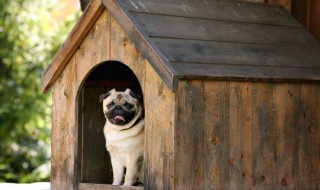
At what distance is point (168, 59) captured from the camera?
590 cm

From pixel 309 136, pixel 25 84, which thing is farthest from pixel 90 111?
pixel 25 84

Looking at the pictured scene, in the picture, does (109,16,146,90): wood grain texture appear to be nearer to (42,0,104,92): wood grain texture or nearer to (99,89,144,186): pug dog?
(42,0,104,92): wood grain texture

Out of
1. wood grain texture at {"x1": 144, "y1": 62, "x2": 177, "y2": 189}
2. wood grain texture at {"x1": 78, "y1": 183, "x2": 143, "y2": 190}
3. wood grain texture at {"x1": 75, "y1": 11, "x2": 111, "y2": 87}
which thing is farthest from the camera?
wood grain texture at {"x1": 75, "y1": 11, "x2": 111, "y2": 87}

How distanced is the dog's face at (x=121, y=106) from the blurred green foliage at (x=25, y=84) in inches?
279

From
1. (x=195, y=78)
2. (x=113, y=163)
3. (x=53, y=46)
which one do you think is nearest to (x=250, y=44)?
(x=195, y=78)

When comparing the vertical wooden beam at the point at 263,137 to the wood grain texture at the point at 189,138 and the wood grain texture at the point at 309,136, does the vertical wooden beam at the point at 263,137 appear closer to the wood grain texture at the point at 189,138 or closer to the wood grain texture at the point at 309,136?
the wood grain texture at the point at 309,136

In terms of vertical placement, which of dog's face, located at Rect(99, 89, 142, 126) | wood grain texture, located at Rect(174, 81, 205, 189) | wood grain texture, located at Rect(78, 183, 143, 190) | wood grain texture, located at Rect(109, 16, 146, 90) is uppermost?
wood grain texture, located at Rect(109, 16, 146, 90)

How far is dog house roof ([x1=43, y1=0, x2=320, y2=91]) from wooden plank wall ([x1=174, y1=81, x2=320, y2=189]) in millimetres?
106

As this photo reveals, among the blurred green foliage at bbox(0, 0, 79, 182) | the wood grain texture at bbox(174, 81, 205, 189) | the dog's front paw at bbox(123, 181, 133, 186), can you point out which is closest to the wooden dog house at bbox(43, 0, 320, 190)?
the wood grain texture at bbox(174, 81, 205, 189)

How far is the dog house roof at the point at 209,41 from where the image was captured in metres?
6.03

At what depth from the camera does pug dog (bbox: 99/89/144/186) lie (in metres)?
6.59

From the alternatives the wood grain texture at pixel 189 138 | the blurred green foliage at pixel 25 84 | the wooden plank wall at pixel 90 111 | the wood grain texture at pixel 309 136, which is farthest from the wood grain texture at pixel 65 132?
the blurred green foliage at pixel 25 84

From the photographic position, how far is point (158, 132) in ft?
19.6

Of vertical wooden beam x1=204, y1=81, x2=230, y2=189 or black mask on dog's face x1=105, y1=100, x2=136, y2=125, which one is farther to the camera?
black mask on dog's face x1=105, y1=100, x2=136, y2=125
